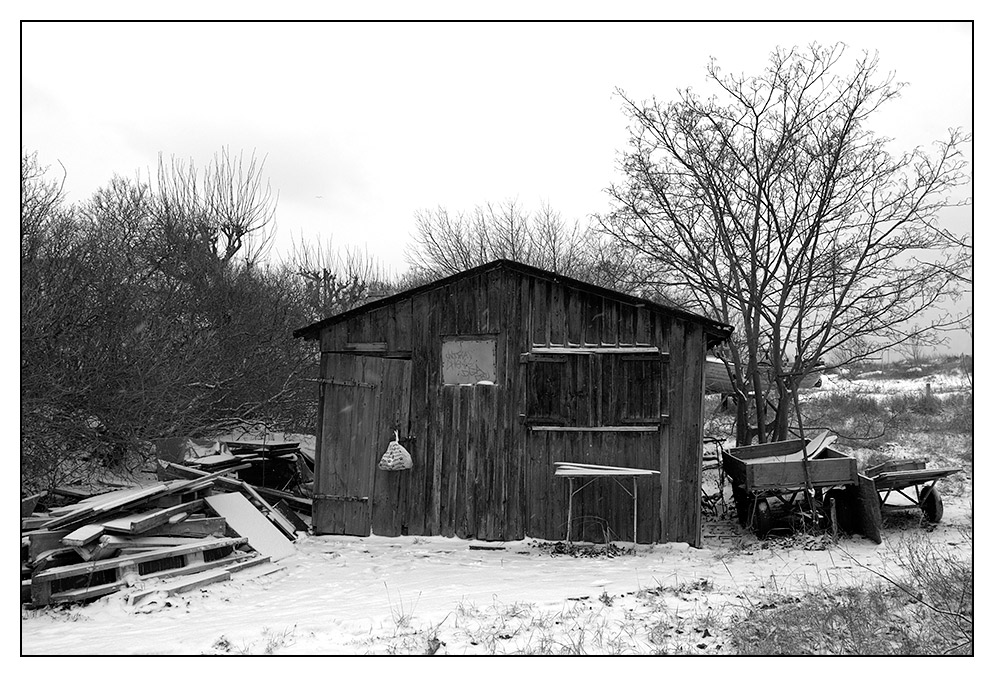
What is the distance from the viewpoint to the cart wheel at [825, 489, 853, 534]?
1091 centimetres

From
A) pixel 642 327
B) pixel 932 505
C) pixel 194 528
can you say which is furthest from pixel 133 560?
pixel 932 505

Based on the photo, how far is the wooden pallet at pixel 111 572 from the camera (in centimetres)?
753

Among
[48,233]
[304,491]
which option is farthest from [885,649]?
[48,233]

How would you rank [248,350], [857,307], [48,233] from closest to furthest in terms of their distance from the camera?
[48,233], [857,307], [248,350]

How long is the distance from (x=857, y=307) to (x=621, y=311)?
7.97 meters

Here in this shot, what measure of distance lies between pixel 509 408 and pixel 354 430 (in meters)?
2.41

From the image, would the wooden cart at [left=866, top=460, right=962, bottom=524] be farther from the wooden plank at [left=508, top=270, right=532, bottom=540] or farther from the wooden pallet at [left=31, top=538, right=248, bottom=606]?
the wooden pallet at [left=31, top=538, right=248, bottom=606]

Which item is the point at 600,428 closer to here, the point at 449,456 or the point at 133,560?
the point at 449,456

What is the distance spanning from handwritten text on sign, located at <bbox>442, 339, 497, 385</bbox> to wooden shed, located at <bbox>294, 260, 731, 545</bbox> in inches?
0.7

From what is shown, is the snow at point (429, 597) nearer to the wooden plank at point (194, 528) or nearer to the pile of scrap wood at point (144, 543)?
the pile of scrap wood at point (144, 543)

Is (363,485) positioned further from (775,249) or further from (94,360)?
(775,249)

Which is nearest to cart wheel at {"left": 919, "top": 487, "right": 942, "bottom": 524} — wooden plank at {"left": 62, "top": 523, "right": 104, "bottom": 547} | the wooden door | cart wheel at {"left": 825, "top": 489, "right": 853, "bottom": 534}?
cart wheel at {"left": 825, "top": 489, "right": 853, "bottom": 534}

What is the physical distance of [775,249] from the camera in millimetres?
16578

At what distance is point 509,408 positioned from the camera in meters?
10.8
